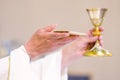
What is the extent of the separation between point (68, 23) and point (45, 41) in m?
1.37

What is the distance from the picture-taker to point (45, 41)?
28.1 inches

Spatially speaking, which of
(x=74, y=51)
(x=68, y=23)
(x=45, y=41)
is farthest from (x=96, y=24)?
(x=68, y=23)

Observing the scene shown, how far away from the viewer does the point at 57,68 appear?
3.03 ft

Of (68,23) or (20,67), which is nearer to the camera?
(20,67)

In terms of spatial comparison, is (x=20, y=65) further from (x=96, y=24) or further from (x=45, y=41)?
(x=96, y=24)

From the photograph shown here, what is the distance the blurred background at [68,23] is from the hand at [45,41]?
1303 millimetres

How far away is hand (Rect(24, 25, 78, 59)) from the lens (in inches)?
27.8

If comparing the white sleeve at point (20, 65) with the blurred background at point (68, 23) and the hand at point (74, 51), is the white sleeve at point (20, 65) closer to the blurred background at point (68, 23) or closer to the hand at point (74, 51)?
the hand at point (74, 51)

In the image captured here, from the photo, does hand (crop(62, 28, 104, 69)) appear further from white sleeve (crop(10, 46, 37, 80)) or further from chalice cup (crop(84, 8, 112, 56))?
white sleeve (crop(10, 46, 37, 80))

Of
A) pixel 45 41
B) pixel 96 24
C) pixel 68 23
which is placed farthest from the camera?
pixel 68 23

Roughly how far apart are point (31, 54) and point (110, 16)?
1.38m

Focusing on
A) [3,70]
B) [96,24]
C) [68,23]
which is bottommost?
[3,70]

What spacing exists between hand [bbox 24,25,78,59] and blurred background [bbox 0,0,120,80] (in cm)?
130

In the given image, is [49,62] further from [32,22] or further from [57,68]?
[32,22]
